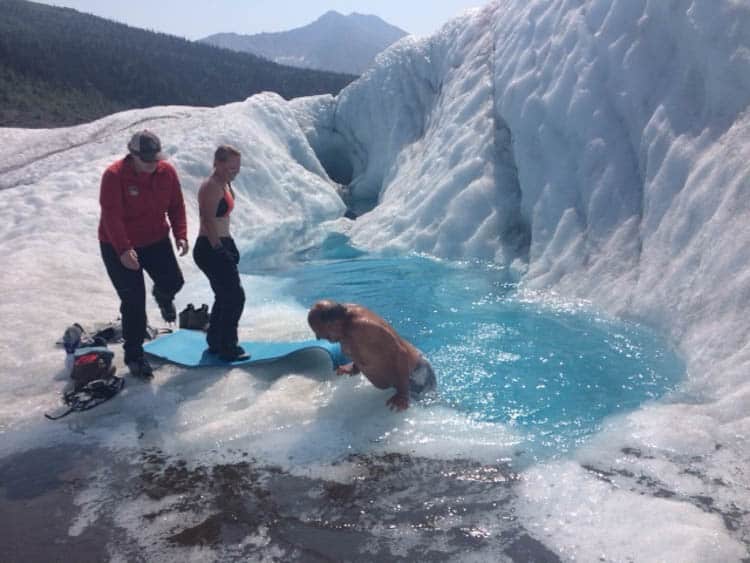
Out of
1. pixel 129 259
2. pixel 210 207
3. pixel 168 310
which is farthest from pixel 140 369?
pixel 210 207

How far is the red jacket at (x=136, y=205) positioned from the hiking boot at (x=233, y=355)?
3.10 ft

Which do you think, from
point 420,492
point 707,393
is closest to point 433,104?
point 707,393

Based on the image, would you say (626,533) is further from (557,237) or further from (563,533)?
(557,237)

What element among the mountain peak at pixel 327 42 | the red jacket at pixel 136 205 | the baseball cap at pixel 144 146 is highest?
the mountain peak at pixel 327 42

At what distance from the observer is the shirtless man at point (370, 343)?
161 inches

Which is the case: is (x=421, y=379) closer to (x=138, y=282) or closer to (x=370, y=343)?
(x=370, y=343)

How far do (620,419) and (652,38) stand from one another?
14.6ft

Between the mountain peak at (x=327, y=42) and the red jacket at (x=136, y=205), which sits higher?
the mountain peak at (x=327, y=42)

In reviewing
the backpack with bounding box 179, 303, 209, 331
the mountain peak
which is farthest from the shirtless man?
the mountain peak

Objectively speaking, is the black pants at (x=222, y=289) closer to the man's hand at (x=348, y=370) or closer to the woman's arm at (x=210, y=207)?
the woman's arm at (x=210, y=207)

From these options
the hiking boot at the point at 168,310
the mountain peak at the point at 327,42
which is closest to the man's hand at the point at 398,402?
the hiking boot at the point at 168,310

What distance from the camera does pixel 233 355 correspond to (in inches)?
199

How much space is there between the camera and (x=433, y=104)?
1223 centimetres

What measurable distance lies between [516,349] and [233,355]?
2330mm
